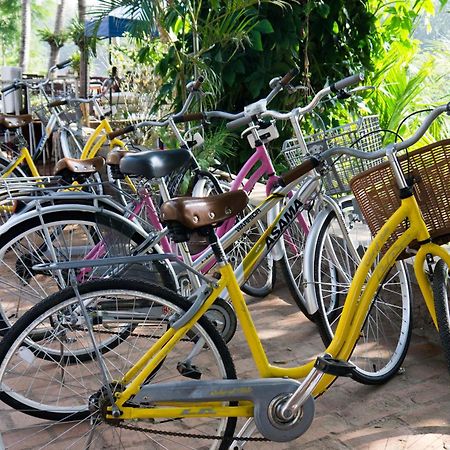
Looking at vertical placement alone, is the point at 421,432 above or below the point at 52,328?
below

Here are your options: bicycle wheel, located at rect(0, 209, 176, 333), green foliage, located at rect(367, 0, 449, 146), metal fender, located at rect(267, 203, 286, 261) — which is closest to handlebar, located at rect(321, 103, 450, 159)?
metal fender, located at rect(267, 203, 286, 261)

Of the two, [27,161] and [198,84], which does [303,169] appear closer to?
[198,84]

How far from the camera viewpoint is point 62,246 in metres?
3.28

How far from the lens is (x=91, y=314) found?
2607 millimetres

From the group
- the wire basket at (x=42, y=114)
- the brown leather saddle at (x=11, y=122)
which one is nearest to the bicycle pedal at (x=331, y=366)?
the brown leather saddle at (x=11, y=122)

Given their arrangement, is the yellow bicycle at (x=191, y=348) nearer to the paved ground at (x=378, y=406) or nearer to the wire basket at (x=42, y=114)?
the paved ground at (x=378, y=406)

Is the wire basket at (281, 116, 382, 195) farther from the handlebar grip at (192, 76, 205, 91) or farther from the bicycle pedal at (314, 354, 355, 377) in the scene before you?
the bicycle pedal at (314, 354, 355, 377)

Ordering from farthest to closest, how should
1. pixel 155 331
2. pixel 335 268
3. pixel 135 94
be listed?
pixel 135 94 < pixel 335 268 < pixel 155 331

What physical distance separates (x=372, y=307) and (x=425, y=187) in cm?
67

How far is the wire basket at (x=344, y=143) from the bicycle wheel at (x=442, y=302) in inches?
23.1

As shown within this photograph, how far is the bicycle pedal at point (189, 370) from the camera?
2750 mm

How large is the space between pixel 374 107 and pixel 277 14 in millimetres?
1491

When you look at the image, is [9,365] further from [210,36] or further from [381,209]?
[210,36]

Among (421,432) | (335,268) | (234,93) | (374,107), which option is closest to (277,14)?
(234,93)
